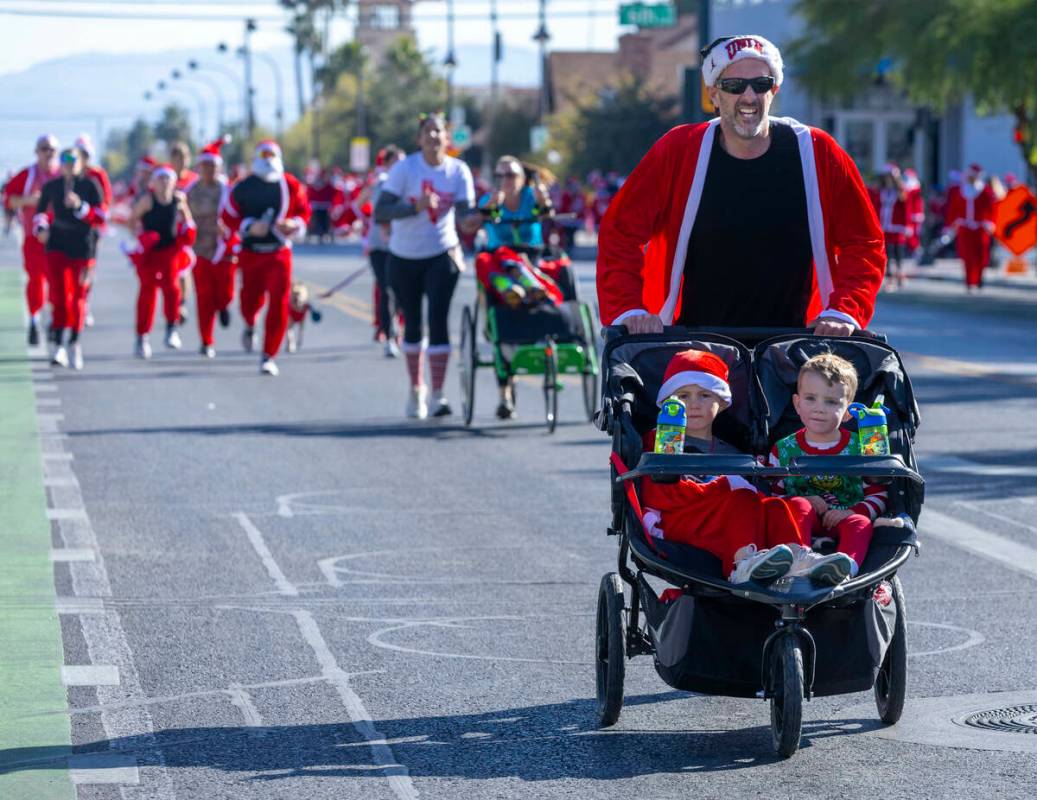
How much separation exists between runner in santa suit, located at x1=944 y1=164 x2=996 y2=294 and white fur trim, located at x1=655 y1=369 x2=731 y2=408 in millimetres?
26305

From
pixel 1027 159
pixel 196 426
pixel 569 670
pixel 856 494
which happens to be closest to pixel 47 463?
pixel 196 426

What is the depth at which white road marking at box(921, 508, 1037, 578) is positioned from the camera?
9039mm

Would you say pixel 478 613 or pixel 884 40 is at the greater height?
pixel 884 40

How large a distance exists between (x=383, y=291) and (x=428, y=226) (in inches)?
235

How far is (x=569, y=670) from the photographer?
7055 millimetres

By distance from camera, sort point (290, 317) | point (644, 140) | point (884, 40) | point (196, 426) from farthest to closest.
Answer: point (644, 140) → point (884, 40) → point (290, 317) → point (196, 426)

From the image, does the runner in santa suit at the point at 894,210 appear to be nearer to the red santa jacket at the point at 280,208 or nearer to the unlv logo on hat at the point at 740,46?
the red santa jacket at the point at 280,208

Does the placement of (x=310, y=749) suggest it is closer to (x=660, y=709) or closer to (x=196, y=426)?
(x=660, y=709)

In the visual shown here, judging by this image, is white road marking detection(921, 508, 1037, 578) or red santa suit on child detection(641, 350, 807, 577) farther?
white road marking detection(921, 508, 1037, 578)

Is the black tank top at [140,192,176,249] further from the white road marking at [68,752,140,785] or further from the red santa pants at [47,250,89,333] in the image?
the white road marking at [68,752,140,785]

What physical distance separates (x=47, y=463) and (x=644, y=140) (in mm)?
54617

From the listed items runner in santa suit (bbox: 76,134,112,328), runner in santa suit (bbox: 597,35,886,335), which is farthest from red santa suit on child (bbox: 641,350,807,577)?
runner in santa suit (bbox: 76,134,112,328)

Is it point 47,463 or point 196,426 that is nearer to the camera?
point 47,463

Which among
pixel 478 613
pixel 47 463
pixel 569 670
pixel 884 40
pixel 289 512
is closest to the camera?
pixel 569 670
